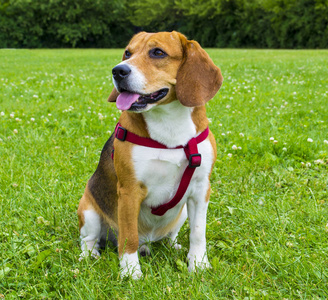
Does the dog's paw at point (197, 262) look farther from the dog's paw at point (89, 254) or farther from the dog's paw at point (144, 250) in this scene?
the dog's paw at point (89, 254)

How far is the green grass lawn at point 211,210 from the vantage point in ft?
8.42

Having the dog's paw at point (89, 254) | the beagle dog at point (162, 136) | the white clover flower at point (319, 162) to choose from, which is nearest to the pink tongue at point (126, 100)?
the beagle dog at point (162, 136)

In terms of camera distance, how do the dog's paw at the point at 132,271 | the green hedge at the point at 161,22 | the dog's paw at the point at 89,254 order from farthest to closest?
1. the green hedge at the point at 161,22
2. the dog's paw at the point at 89,254
3. the dog's paw at the point at 132,271

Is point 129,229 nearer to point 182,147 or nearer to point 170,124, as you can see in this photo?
point 182,147

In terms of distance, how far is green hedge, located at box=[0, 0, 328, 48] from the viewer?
135 feet

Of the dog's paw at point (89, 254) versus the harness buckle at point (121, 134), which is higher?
the harness buckle at point (121, 134)

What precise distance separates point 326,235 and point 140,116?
5.91 ft

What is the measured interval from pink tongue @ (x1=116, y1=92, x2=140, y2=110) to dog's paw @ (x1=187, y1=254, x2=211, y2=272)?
122 cm

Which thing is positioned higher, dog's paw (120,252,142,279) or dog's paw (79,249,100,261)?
dog's paw (120,252,142,279)

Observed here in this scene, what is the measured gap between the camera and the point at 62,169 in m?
4.67

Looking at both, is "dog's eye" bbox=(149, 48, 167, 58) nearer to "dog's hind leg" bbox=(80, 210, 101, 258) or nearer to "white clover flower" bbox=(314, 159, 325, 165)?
"dog's hind leg" bbox=(80, 210, 101, 258)

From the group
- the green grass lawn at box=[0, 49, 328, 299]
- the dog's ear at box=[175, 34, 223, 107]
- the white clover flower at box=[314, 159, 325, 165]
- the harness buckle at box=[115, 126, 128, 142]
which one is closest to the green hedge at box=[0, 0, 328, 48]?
the green grass lawn at box=[0, 49, 328, 299]

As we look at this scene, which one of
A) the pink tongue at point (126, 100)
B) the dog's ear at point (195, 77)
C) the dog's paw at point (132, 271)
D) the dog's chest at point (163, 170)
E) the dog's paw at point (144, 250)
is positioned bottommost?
the dog's paw at point (144, 250)

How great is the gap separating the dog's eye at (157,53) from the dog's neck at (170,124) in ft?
1.17
